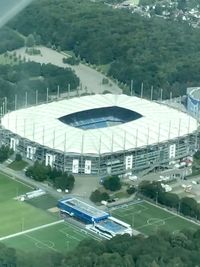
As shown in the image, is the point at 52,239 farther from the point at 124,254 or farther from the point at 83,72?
the point at 83,72

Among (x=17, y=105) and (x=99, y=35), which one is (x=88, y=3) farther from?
(x=17, y=105)

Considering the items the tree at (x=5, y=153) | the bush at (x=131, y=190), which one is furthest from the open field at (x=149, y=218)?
the tree at (x=5, y=153)

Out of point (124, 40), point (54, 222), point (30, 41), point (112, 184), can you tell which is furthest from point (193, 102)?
point (30, 41)

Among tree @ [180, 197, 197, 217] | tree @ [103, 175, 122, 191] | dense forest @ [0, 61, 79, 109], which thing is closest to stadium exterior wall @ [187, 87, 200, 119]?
dense forest @ [0, 61, 79, 109]

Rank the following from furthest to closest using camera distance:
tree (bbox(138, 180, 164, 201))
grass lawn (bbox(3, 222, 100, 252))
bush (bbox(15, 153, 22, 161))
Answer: bush (bbox(15, 153, 22, 161)), tree (bbox(138, 180, 164, 201)), grass lawn (bbox(3, 222, 100, 252))

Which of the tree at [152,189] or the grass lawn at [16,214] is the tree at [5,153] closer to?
the grass lawn at [16,214]

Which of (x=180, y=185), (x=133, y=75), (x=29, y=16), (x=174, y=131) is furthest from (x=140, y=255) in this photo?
(x=29, y=16)

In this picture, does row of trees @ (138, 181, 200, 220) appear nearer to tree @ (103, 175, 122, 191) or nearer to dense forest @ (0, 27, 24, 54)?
tree @ (103, 175, 122, 191)
